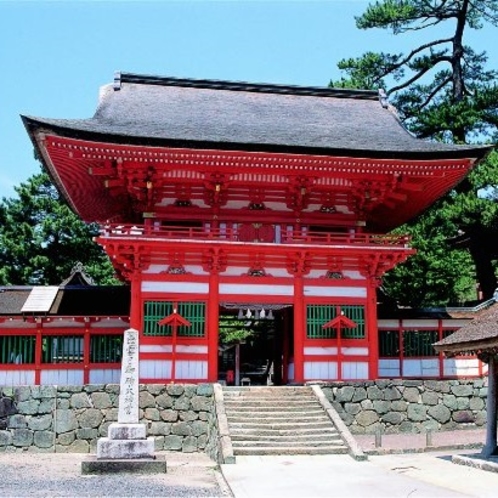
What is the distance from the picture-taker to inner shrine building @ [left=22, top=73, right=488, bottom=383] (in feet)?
66.7

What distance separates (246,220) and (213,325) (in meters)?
3.75

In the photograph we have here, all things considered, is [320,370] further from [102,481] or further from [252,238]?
[102,481]

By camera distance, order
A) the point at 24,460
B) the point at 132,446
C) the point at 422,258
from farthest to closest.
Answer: the point at 422,258 → the point at 24,460 → the point at 132,446

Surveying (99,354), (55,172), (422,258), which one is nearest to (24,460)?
(99,354)

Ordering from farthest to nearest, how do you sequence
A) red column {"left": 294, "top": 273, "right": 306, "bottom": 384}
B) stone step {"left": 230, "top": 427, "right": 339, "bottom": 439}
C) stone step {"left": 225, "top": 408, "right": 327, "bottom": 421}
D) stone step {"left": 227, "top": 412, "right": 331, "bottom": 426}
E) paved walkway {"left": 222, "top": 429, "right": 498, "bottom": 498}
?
red column {"left": 294, "top": 273, "right": 306, "bottom": 384}
stone step {"left": 225, "top": 408, "right": 327, "bottom": 421}
stone step {"left": 227, "top": 412, "right": 331, "bottom": 426}
stone step {"left": 230, "top": 427, "right": 339, "bottom": 439}
paved walkway {"left": 222, "top": 429, "right": 498, "bottom": 498}

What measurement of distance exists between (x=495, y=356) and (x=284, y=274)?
7727 mm

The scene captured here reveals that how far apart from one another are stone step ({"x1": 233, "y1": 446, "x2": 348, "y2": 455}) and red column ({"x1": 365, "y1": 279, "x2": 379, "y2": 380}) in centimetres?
518

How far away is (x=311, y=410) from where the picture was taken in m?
18.9

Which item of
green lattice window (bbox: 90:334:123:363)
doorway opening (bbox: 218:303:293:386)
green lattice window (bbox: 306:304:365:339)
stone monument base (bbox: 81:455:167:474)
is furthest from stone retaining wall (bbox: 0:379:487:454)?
doorway opening (bbox: 218:303:293:386)

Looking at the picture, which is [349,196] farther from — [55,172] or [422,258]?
[422,258]

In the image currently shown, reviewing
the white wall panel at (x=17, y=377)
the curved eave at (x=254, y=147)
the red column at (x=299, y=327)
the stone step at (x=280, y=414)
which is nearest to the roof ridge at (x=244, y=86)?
the curved eave at (x=254, y=147)

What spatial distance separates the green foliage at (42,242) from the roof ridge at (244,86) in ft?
50.6

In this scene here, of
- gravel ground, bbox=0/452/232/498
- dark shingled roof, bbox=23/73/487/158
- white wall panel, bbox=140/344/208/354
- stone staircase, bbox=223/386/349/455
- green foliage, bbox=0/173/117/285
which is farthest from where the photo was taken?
green foliage, bbox=0/173/117/285

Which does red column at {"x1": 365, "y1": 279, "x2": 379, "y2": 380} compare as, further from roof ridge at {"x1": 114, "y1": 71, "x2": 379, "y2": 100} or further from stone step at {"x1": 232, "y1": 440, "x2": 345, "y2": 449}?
roof ridge at {"x1": 114, "y1": 71, "x2": 379, "y2": 100}
